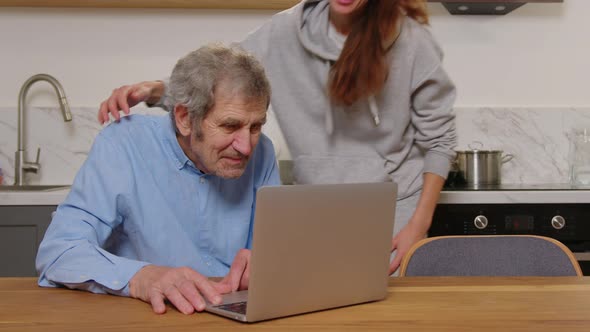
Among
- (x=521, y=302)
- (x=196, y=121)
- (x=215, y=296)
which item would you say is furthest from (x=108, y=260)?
(x=521, y=302)

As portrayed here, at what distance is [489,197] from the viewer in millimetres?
2590

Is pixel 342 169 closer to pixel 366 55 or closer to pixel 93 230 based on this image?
pixel 366 55

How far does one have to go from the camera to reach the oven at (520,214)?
2.60 meters

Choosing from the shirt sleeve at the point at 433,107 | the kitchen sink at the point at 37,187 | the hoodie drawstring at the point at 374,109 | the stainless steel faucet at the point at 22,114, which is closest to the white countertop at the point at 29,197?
the kitchen sink at the point at 37,187

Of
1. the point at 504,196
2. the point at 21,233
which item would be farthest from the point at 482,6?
the point at 21,233

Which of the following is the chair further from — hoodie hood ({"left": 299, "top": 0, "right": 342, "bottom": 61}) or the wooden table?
hoodie hood ({"left": 299, "top": 0, "right": 342, "bottom": 61})

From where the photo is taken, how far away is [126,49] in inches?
123

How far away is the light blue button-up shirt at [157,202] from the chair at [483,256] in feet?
1.32

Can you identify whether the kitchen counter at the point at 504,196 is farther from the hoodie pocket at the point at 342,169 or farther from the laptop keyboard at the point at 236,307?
the laptop keyboard at the point at 236,307

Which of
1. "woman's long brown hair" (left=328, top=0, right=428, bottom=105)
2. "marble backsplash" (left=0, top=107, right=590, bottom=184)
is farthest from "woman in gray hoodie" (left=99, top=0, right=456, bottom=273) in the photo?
"marble backsplash" (left=0, top=107, right=590, bottom=184)

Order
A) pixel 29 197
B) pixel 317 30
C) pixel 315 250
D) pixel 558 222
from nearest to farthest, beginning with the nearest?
1. pixel 315 250
2. pixel 317 30
3. pixel 29 197
4. pixel 558 222

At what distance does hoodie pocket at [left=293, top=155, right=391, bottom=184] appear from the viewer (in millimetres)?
2162

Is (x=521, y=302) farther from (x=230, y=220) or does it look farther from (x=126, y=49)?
(x=126, y=49)

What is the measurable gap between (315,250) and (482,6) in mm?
2126
